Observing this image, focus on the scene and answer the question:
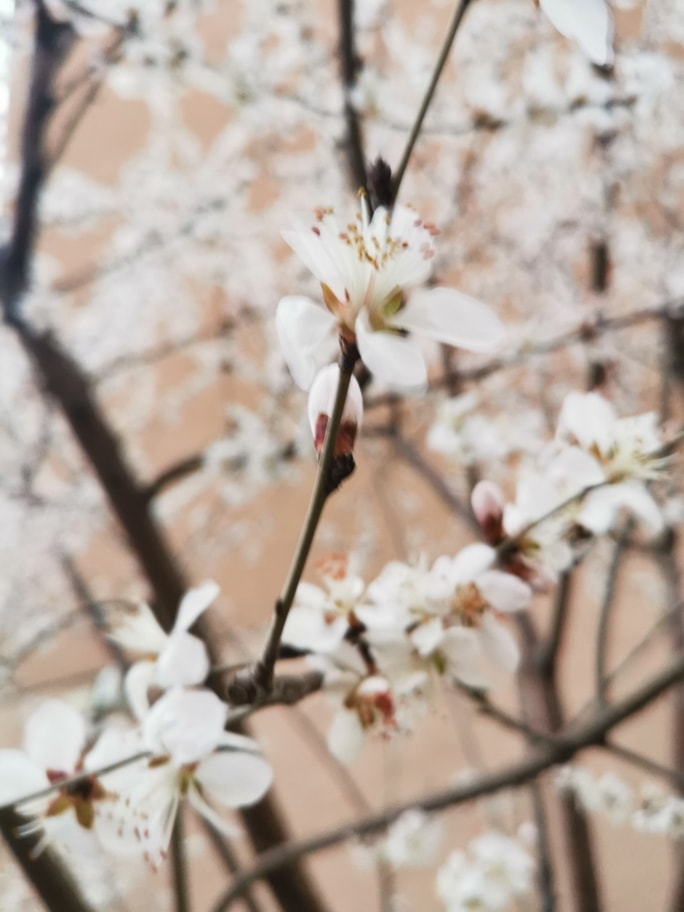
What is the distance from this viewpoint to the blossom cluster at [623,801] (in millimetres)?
849

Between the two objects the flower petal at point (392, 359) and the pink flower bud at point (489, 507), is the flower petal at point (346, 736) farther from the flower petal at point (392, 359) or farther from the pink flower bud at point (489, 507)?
the flower petal at point (392, 359)

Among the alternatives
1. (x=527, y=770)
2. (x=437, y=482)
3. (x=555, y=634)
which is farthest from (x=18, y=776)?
(x=437, y=482)

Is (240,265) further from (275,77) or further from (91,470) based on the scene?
(91,470)

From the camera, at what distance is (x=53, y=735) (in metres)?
0.41

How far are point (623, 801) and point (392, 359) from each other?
4.01ft

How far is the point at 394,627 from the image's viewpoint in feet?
1.37

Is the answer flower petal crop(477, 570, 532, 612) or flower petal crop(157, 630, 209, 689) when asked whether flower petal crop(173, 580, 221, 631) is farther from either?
flower petal crop(477, 570, 532, 612)

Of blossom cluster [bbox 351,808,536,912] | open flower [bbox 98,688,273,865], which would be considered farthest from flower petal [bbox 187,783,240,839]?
blossom cluster [bbox 351,808,536,912]

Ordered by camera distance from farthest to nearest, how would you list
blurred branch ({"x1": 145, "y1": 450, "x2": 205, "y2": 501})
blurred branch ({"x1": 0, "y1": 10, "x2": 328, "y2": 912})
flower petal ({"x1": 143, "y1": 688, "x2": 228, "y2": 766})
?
blurred branch ({"x1": 145, "y1": 450, "x2": 205, "y2": 501}) < blurred branch ({"x1": 0, "y1": 10, "x2": 328, "y2": 912}) < flower petal ({"x1": 143, "y1": 688, "x2": 228, "y2": 766})

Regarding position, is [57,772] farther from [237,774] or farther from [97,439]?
[97,439]

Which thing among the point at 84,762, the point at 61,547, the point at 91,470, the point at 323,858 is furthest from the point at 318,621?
the point at 323,858

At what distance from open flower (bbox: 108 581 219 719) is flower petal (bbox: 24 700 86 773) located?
1.4 inches

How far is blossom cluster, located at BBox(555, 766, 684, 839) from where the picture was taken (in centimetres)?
85

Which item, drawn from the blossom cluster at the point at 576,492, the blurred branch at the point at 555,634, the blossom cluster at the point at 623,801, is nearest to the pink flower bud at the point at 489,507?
the blossom cluster at the point at 576,492
